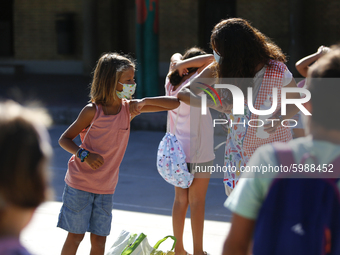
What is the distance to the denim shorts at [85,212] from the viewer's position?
2.94 meters

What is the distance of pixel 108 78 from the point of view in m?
3.08

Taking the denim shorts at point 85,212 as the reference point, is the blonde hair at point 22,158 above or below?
above

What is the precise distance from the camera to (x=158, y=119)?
9.23 metres

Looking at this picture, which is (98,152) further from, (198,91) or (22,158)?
(22,158)

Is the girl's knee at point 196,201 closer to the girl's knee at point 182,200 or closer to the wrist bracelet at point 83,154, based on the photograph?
the girl's knee at point 182,200

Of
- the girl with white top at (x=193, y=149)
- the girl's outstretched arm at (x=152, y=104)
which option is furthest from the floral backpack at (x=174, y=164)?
the girl's outstretched arm at (x=152, y=104)

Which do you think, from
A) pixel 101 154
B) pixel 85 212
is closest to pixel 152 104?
pixel 101 154

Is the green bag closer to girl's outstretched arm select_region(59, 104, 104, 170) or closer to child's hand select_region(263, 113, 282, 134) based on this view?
girl's outstretched arm select_region(59, 104, 104, 170)

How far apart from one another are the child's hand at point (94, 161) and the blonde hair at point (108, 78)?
41cm

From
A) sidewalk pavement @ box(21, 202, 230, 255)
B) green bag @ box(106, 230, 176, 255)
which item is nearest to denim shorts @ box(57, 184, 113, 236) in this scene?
green bag @ box(106, 230, 176, 255)

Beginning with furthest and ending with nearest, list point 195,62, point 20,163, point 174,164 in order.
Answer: point 195,62 → point 174,164 → point 20,163

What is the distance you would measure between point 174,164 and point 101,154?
0.67m

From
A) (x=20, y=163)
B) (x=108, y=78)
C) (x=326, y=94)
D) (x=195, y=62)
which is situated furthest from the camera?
(x=195, y=62)

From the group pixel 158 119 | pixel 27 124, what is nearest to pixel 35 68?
Answer: pixel 158 119
